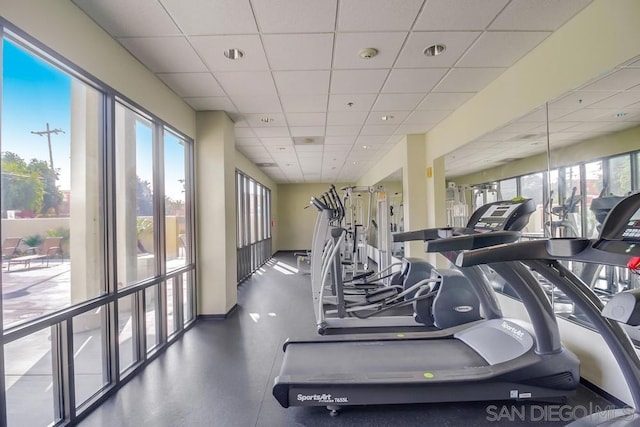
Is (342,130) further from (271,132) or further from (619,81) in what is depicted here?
(619,81)

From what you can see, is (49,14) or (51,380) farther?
(51,380)

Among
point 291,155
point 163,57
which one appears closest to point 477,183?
point 291,155

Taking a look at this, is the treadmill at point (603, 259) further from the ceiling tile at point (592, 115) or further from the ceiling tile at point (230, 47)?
the ceiling tile at point (230, 47)

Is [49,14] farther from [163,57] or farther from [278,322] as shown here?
[278,322]

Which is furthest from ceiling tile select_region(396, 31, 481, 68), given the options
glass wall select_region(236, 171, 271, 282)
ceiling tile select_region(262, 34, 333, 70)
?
glass wall select_region(236, 171, 271, 282)

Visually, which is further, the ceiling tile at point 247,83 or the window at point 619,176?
the ceiling tile at point 247,83

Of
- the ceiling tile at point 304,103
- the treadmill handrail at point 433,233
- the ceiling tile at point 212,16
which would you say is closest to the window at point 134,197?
the ceiling tile at point 212,16

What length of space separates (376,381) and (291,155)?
5830mm

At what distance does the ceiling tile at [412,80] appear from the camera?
321 cm

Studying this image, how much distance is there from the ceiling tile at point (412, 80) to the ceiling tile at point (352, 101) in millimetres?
276

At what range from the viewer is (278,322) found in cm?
421

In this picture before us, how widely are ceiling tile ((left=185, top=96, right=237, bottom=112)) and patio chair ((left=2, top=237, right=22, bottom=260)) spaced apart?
2.60 m

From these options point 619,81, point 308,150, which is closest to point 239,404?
point 619,81

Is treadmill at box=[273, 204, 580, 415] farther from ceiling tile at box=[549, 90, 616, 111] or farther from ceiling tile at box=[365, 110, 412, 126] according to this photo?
ceiling tile at box=[365, 110, 412, 126]
